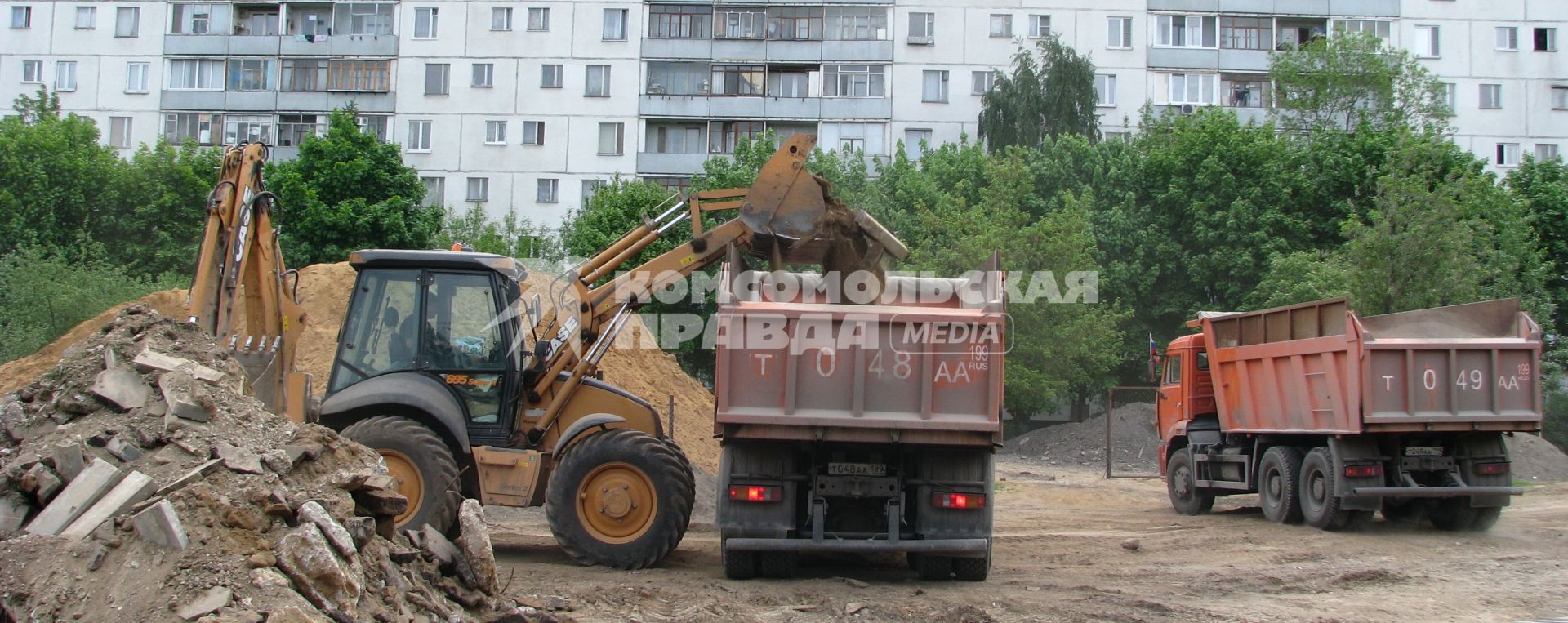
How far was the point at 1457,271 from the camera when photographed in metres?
21.2

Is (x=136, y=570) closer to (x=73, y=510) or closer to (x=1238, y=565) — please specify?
(x=73, y=510)

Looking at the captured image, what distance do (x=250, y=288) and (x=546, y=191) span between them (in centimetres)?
3578

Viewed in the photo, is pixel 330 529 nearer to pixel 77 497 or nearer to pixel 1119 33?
pixel 77 497

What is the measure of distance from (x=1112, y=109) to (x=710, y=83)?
15094 millimetres

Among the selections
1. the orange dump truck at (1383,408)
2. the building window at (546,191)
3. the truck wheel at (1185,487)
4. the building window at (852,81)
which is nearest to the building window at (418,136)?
the building window at (546,191)

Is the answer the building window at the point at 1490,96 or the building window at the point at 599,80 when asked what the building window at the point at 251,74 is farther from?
the building window at the point at 1490,96

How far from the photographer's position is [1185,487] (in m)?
16.9

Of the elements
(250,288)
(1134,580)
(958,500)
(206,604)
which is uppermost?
(250,288)

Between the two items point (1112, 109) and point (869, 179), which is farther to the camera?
point (1112, 109)

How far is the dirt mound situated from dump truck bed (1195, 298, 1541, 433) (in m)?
12.4

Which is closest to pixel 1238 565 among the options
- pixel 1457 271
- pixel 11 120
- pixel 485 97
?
pixel 1457 271

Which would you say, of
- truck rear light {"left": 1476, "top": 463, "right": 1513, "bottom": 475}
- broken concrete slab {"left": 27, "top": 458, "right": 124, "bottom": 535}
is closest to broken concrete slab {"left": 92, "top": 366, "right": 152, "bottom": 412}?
broken concrete slab {"left": 27, "top": 458, "right": 124, "bottom": 535}

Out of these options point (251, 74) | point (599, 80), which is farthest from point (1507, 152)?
point (251, 74)

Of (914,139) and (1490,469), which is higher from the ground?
(914,139)
